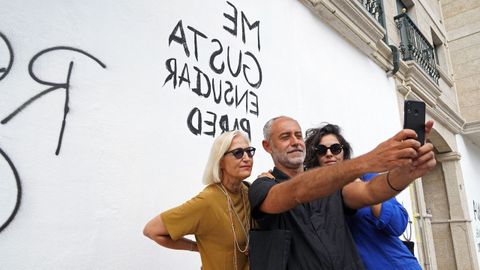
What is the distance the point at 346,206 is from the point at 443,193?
30.3 feet

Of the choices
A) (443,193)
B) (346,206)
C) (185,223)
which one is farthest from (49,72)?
(443,193)

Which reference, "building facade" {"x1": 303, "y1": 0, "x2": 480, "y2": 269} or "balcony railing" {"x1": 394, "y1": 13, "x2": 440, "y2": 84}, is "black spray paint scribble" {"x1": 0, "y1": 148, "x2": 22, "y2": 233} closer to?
"building facade" {"x1": 303, "y1": 0, "x2": 480, "y2": 269}

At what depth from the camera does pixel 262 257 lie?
1397 millimetres

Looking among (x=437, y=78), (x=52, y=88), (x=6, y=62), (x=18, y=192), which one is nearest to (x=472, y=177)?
(x=437, y=78)

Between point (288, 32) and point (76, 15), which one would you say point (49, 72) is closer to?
point (76, 15)

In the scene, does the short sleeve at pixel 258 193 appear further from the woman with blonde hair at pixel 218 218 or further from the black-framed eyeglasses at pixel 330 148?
the black-framed eyeglasses at pixel 330 148

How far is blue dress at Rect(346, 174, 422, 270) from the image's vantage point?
5.34 feet

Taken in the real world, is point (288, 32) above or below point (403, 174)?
above

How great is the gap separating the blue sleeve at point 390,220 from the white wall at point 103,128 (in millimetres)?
1296

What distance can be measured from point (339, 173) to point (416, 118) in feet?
1.05

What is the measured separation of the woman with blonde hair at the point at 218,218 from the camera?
1.53 meters

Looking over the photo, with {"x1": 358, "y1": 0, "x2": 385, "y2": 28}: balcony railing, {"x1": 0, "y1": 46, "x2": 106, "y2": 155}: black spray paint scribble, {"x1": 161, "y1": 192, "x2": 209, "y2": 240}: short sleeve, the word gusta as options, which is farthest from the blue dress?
{"x1": 358, "y1": 0, "x2": 385, "y2": 28}: balcony railing

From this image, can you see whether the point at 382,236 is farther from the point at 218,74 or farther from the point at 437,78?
the point at 437,78

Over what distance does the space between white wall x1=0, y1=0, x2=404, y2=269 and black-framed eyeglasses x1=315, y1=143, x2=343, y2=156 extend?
94 cm
